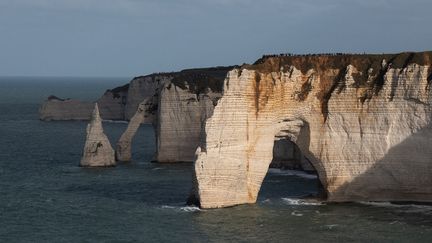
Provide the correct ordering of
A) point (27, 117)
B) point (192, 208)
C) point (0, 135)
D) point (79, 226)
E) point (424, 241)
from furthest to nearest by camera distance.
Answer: point (27, 117) → point (0, 135) → point (192, 208) → point (79, 226) → point (424, 241)

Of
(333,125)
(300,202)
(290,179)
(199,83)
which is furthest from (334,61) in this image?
(199,83)

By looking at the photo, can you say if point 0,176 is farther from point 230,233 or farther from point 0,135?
point 0,135

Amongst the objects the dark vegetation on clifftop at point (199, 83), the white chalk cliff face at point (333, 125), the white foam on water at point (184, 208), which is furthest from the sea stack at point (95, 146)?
the white chalk cliff face at point (333, 125)

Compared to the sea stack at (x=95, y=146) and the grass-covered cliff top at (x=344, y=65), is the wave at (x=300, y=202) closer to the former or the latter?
the grass-covered cliff top at (x=344, y=65)

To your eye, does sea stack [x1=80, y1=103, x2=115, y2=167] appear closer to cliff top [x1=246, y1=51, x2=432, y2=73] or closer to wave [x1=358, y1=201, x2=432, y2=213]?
cliff top [x1=246, y1=51, x2=432, y2=73]

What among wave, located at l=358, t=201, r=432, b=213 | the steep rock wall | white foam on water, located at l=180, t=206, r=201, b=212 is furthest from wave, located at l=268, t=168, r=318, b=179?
the steep rock wall

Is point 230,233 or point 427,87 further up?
point 427,87

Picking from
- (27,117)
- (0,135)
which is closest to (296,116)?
(0,135)
